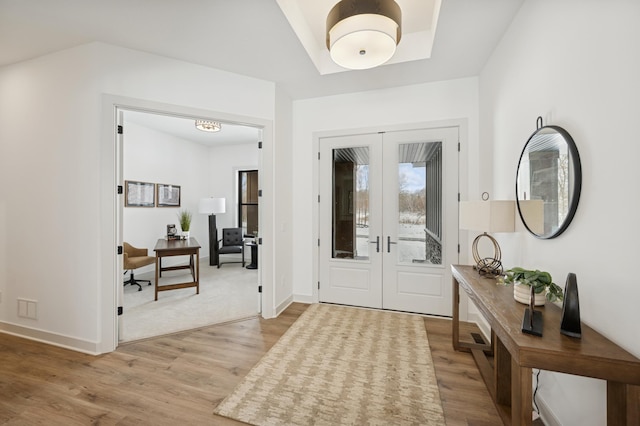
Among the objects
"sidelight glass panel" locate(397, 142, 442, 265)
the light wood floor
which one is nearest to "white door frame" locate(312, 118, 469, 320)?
"sidelight glass panel" locate(397, 142, 442, 265)

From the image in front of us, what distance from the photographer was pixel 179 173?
619 cm

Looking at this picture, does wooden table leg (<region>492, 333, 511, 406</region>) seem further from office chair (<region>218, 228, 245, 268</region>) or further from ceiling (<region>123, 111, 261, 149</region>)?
office chair (<region>218, 228, 245, 268</region>)

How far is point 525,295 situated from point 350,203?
2.33 meters

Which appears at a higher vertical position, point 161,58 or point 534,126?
point 161,58

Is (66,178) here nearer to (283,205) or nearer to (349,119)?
(283,205)

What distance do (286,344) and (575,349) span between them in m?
2.23

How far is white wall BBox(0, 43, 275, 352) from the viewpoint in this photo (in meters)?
2.49

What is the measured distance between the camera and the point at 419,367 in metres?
2.24

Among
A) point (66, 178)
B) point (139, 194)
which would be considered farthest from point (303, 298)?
point (139, 194)

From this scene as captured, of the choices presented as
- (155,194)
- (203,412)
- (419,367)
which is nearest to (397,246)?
(419,367)

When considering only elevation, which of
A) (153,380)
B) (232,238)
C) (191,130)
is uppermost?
(191,130)

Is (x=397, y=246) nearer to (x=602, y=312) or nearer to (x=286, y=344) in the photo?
(x=286, y=344)

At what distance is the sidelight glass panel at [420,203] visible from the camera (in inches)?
130

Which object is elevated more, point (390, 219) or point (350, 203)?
point (350, 203)
